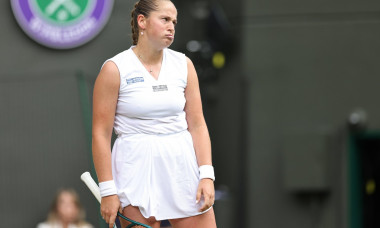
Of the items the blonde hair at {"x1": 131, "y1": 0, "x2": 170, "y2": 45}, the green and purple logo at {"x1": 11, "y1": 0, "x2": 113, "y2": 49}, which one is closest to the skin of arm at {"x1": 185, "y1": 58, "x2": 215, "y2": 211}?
the blonde hair at {"x1": 131, "y1": 0, "x2": 170, "y2": 45}

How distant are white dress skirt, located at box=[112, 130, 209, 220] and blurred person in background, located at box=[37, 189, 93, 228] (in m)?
5.72

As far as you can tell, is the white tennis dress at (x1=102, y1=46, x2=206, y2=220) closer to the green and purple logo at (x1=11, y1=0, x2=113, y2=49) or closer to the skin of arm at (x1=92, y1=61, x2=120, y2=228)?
the skin of arm at (x1=92, y1=61, x2=120, y2=228)

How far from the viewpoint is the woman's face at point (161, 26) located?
386cm

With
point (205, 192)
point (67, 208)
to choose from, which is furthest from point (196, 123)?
point (67, 208)

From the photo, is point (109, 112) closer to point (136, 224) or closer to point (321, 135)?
point (136, 224)

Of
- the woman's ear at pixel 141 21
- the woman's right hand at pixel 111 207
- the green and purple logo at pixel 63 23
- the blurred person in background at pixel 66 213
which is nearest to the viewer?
the woman's right hand at pixel 111 207

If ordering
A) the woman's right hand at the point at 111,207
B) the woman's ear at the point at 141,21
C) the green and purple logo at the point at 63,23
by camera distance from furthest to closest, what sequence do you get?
1. the green and purple logo at the point at 63,23
2. the woman's ear at the point at 141,21
3. the woman's right hand at the point at 111,207

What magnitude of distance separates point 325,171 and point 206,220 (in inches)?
289

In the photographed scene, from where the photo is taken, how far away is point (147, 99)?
151 inches

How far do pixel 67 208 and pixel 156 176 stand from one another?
5.84m

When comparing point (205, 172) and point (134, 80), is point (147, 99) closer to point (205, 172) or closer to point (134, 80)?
point (134, 80)

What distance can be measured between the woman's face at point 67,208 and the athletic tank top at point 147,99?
5765 mm

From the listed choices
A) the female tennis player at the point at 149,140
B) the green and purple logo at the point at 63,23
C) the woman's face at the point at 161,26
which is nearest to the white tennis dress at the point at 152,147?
the female tennis player at the point at 149,140

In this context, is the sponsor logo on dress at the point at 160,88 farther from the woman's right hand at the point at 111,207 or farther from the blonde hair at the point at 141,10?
the woman's right hand at the point at 111,207
